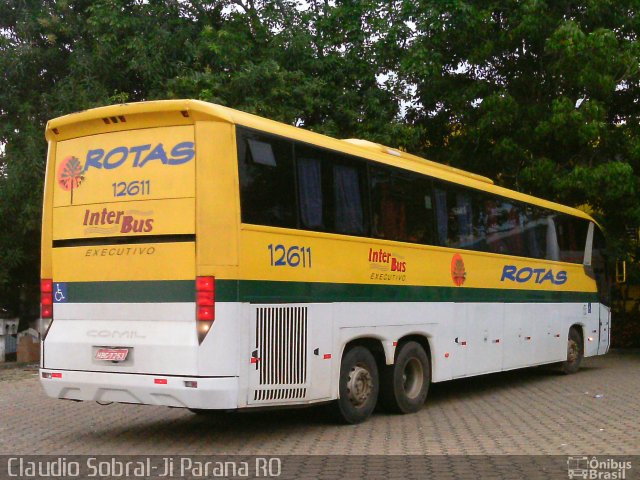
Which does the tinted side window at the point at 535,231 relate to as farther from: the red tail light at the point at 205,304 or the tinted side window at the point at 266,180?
the red tail light at the point at 205,304

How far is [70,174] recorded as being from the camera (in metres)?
9.18

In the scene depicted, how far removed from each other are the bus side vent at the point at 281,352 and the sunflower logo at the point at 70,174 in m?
2.39

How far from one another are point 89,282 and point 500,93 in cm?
1228

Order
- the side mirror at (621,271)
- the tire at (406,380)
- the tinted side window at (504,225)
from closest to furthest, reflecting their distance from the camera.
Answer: the tire at (406,380), the tinted side window at (504,225), the side mirror at (621,271)

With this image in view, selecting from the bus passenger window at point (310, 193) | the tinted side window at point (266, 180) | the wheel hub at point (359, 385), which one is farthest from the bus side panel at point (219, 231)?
the wheel hub at point (359, 385)

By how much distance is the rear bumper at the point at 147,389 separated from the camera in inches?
319

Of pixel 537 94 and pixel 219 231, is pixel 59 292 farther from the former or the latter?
pixel 537 94

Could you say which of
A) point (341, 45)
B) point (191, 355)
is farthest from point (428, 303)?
point (341, 45)

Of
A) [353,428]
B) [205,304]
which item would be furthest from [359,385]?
[205,304]

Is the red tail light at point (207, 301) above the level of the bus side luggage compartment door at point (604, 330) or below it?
above

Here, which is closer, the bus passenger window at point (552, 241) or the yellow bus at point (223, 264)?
A: the yellow bus at point (223, 264)

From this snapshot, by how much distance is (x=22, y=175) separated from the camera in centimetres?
1741

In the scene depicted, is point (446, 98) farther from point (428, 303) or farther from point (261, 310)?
point (261, 310)

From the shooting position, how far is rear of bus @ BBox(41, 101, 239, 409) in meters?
8.20
